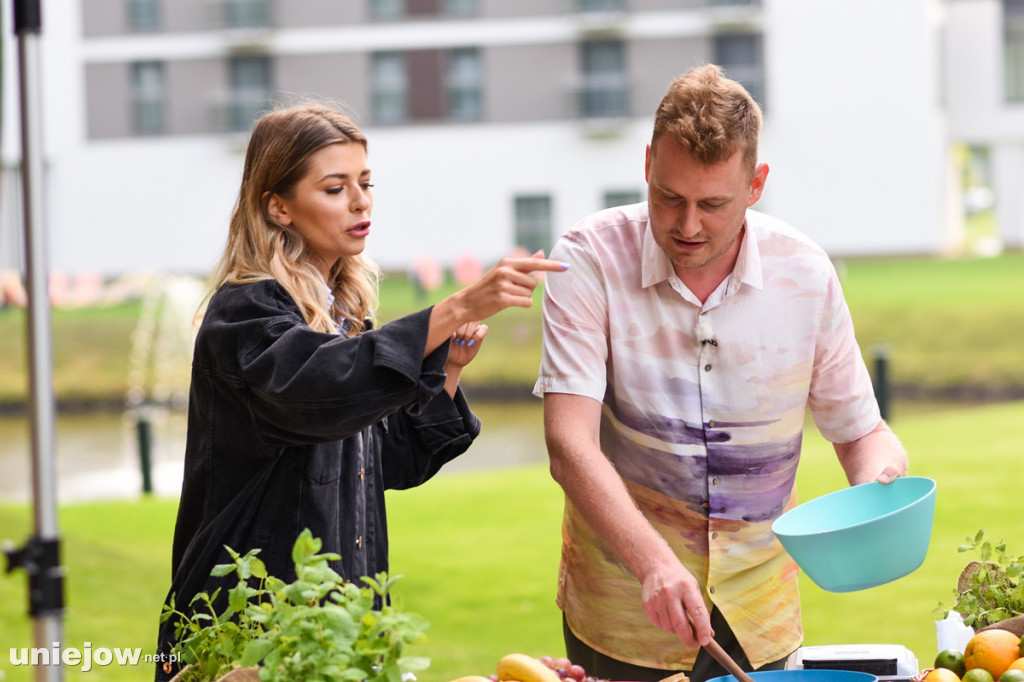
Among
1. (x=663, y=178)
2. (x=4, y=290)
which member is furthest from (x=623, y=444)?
(x=4, y=290)

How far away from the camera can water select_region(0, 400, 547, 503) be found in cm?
1122

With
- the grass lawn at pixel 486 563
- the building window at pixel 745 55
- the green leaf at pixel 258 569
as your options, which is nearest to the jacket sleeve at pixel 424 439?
the green leaf at pixel 258 569

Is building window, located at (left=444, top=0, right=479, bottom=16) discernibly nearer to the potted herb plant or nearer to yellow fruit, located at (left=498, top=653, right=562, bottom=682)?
yellow fruit, located at (left=498, top=653, right=562, bottom=682)

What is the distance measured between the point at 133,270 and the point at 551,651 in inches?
906

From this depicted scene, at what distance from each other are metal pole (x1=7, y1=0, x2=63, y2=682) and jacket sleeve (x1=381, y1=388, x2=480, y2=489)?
2.48 ft

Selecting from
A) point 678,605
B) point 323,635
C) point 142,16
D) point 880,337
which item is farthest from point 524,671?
point 142,16

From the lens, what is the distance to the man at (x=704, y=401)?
218 centimetres

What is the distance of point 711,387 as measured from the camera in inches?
86.4

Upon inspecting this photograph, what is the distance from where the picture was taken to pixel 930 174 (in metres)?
25.0

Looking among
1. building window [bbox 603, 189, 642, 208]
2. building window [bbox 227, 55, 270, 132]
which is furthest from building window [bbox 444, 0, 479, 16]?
Answer: building window [bbox 603, 189, 642, 208]

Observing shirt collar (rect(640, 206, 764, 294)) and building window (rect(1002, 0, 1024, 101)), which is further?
building window (rect(1002, 0, 1024, 101))

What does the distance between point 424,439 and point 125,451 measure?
12094 millimetres

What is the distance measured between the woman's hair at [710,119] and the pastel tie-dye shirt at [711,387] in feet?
0.87

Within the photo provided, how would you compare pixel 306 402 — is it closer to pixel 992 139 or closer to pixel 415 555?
pixel 415 555
